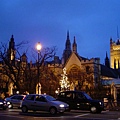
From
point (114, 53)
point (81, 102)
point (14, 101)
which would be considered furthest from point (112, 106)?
point (114, 53)

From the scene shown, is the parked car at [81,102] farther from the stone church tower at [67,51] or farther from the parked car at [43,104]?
the stone church tower at [67,51]

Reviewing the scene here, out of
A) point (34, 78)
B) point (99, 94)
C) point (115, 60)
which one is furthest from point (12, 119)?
point (115, 60)

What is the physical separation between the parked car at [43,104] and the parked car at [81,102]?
209 cm

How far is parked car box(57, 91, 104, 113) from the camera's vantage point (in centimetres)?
2055

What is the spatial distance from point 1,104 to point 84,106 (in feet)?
27.9

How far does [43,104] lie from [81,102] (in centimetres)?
356

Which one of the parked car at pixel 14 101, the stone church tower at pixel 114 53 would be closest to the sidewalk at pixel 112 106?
the parked car at pixel 14 101

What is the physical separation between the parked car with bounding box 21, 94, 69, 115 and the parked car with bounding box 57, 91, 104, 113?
209cm

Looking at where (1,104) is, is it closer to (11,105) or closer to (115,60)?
(11,105)

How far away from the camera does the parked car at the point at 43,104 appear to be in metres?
18.8

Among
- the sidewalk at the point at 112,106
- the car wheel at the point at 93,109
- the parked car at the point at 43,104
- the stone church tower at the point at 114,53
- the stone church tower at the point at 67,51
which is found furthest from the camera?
the stone church tower at the point at 114,53

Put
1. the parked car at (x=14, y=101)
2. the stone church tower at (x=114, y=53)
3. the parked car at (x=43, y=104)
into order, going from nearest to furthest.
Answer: the parked car at (x=43, y=104), the parked car at (x=14, y=101), the stone church tower at (x=114, y=53)

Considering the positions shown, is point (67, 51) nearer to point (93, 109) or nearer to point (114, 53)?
point (114, 53)

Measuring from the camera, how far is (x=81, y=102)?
68.7 ft
